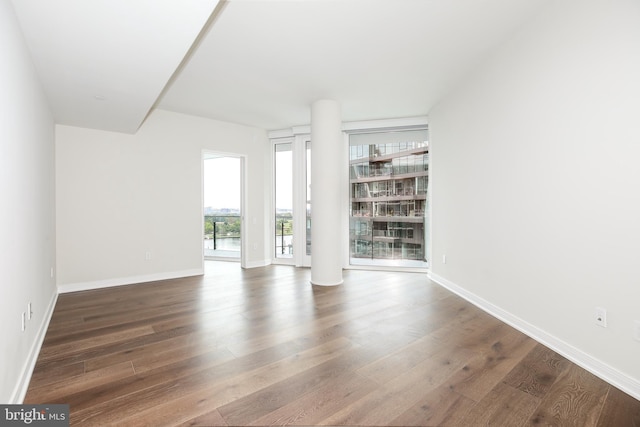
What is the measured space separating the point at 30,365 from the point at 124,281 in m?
2.50

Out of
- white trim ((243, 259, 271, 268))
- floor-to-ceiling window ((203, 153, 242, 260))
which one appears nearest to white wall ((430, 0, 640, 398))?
Answer: white trim ((243, 259, 271, 268))

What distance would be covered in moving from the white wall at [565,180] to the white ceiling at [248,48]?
41 cm

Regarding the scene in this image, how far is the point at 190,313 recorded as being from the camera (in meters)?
3.12

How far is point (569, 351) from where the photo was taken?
2178mm

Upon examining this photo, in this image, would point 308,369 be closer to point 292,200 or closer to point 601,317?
point 601,317

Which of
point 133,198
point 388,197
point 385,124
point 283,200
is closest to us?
point 133,198

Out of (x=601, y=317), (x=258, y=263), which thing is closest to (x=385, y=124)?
(x=258, y=263)

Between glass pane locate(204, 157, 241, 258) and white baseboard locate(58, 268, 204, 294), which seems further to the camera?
glass pane locate(204, 157, 241, 258)

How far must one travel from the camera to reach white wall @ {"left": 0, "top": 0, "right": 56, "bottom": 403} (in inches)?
60.6

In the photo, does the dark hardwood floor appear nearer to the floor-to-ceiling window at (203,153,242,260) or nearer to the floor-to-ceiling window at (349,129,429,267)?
the floor-to-ceiling window at (349,129,429,267)

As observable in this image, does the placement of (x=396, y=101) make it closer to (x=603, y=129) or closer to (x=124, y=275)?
(x=603, y=129)

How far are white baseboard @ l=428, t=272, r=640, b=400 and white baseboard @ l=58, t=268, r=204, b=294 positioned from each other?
4262mm

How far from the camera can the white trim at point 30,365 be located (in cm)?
167

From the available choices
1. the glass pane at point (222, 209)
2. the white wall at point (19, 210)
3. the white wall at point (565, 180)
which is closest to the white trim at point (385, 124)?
the white wall at point (565, 180)
